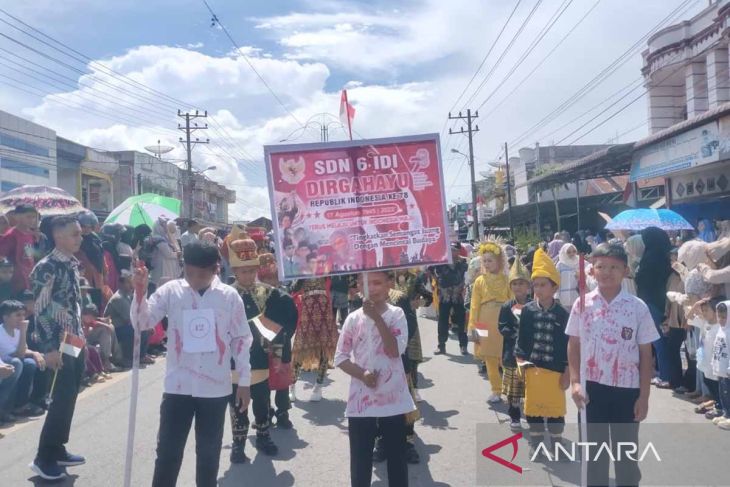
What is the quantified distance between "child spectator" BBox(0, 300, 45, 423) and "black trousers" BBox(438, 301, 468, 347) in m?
5.90

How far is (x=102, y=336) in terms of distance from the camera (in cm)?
916

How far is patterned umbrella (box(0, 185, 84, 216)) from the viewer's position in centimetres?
786

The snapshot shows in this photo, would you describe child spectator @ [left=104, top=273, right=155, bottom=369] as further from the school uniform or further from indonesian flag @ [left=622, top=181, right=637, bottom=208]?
indonesian flag @ [left=622, top=181, right=637, bottom=208]

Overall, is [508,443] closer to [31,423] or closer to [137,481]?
[137,481]

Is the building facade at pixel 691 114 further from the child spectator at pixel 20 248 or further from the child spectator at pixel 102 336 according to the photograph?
the child spectator at pixel 20 248

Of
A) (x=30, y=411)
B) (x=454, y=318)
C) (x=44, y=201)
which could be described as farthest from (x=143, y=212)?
(x=454, y=318)

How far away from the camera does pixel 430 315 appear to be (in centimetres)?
1529

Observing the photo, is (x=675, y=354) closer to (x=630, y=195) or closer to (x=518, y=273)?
(x=518, y=273)

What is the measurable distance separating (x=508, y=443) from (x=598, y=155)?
14.0m

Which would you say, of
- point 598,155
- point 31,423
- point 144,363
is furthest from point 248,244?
point 598,155

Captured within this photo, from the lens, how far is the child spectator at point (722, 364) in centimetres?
611

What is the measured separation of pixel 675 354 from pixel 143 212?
933 centimetres

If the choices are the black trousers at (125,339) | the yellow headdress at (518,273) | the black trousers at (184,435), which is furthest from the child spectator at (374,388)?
the black trousers at (125,339)

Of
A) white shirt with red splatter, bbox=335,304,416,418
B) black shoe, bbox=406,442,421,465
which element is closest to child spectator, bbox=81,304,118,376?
black shoe, bbox=406,442,421,465
